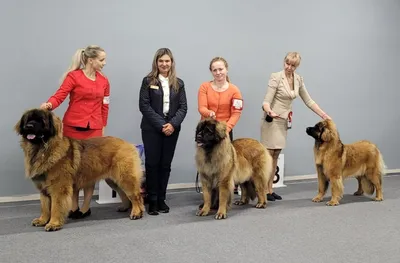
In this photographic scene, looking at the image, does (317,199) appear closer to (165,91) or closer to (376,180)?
(376,180)

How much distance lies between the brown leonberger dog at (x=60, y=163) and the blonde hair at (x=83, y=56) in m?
0.71

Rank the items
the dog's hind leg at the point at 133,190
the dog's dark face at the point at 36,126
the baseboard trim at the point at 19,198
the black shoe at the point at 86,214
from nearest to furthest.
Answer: the dog's dark face at the point at 36,126
the dog's hind leg at the point at 133,190
the black shoe at the point at 86,214
the baseboard trim at the point at 19,198

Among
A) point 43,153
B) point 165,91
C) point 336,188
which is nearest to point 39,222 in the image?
point 43,153

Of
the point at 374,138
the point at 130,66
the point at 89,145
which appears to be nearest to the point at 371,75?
the point at 374,138

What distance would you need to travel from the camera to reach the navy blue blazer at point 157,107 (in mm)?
4168

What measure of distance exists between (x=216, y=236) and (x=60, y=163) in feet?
4.82

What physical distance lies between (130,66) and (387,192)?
3670mm

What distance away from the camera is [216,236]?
138 inches

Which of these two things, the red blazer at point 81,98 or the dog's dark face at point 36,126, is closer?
the dog's dark face at point 36,126

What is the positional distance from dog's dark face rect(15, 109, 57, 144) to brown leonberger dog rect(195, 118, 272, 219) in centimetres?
134

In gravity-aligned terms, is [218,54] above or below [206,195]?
above

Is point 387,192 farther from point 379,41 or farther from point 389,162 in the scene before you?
point 379,41

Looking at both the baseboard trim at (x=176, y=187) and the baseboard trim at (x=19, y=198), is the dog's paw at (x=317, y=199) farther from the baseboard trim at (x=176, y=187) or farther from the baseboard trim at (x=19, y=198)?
the baseboard trim at (x=19, y=198)

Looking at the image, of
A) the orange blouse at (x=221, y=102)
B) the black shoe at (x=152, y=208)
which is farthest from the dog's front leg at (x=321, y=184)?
the black shoe at (x=152, y=208)
